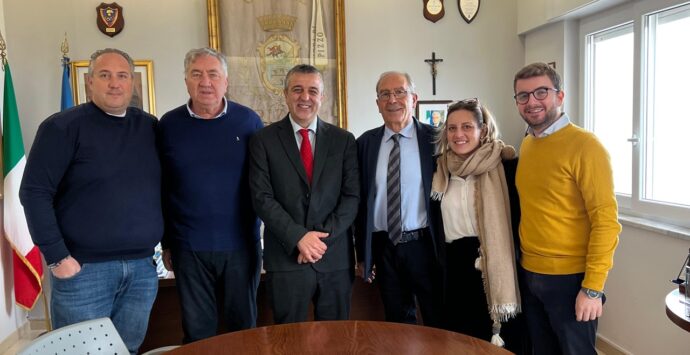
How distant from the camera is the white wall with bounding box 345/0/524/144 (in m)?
4.32

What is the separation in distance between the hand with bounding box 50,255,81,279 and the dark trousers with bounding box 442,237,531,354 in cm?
153

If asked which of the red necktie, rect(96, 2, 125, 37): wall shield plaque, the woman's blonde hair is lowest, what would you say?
the red necktie

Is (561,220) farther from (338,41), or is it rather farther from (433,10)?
(433,10)

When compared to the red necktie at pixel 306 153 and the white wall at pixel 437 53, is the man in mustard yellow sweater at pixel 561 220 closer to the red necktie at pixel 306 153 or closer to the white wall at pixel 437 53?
the red necktie at pixel 306 153

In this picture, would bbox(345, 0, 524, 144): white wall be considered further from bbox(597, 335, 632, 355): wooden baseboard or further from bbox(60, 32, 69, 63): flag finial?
bbox(60, 32, 69, 63): flag finial

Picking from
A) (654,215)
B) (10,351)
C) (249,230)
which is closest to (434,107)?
(654,215)

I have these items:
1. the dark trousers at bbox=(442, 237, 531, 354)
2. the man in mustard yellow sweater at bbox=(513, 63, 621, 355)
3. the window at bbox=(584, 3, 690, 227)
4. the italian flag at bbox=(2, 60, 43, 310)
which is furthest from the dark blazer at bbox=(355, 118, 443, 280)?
the italian flag at bbox=(2, 60, 43, 310)

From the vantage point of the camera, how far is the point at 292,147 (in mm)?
2205

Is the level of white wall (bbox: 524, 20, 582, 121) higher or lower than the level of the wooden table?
higher

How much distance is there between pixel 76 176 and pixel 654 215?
10.6ft

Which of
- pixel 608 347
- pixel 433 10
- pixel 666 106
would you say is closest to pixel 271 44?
pixel 433 10

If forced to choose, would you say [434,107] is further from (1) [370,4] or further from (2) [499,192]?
(2) [499,192]

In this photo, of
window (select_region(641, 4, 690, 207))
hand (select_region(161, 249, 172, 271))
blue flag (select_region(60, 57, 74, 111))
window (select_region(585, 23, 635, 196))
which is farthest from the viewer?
blue flag (select_region(60, 57, 74, 111))

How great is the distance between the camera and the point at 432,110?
4.41m
